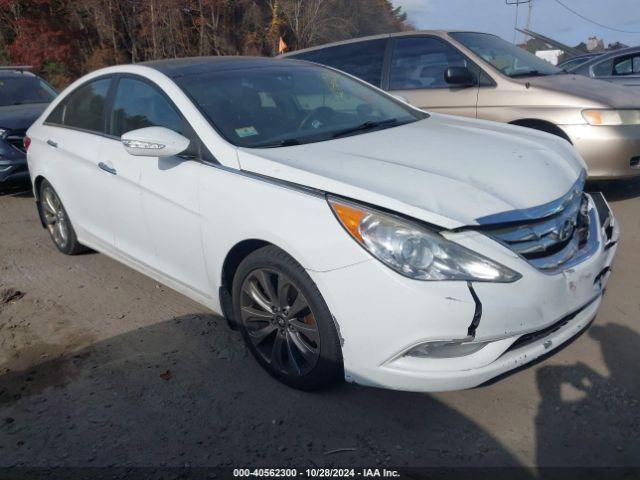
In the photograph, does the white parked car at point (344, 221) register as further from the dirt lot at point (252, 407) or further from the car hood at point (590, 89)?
the car hood at point (590, 89)

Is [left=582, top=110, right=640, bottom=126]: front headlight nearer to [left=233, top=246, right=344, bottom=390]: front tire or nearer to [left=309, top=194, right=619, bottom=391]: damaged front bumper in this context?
[left=309, top=194, right=619, bottom=391]: damaged front bumper

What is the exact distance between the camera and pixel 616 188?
5.76 m

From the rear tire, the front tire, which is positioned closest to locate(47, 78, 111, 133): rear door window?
the rear tire

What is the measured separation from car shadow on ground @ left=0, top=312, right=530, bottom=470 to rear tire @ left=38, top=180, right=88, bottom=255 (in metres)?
1.58

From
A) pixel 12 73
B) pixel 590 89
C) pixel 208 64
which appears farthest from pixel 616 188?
pixel 12 73

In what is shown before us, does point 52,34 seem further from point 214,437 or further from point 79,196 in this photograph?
point 214,437

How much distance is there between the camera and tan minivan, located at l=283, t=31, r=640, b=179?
478 cm

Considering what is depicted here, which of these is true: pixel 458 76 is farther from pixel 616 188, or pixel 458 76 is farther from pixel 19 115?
pixel 19 115

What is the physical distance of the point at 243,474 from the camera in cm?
229

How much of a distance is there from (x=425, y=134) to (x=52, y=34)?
868 inches

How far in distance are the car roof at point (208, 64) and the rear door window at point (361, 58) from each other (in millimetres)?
2017

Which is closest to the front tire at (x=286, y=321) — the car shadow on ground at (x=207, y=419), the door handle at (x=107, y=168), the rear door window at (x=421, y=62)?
the car shadow on ground at (x=207, y=419)

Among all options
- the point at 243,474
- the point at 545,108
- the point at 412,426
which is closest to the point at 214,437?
the point at 243,474

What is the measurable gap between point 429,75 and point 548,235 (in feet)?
11.7
